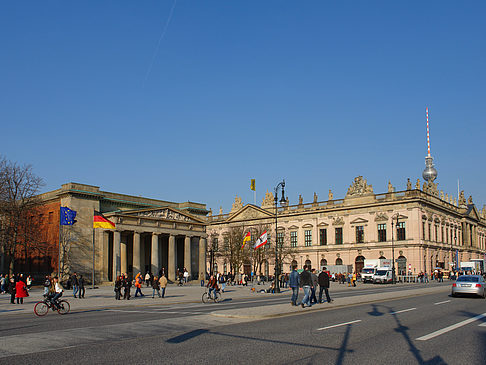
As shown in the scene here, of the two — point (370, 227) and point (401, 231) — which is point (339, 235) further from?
point (401, 231)

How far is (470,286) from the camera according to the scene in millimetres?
31750

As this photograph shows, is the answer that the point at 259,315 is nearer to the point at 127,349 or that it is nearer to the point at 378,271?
the point at 127,349

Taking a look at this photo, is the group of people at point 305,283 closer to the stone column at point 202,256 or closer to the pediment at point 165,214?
the pediment at point 165,214

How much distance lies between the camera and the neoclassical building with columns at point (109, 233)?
64500 mm

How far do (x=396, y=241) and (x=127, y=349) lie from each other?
80.9 m

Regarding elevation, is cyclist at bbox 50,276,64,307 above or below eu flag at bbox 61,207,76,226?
below

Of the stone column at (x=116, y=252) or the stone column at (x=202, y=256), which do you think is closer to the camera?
the stone column at (x=116, y=252)

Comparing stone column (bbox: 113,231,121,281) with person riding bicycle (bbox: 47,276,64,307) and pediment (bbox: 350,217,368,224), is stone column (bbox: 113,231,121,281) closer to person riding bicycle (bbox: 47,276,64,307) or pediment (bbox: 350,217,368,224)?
person riding bicycle (bbox: 47,276,64,307)

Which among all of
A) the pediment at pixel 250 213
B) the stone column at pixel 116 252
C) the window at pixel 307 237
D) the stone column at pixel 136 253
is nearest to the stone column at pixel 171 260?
the stone column at pixel 136 253

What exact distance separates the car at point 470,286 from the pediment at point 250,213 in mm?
72634

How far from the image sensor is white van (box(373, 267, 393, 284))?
72125mm

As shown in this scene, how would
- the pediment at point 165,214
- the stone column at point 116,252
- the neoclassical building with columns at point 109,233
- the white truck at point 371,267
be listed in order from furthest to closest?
the white truck at point 371,267, the pediment at point 165,214, the neoclassical building with columns at point 109,233, the stone column at point 116,252

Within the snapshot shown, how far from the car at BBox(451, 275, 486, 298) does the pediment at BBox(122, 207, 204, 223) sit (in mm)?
44925

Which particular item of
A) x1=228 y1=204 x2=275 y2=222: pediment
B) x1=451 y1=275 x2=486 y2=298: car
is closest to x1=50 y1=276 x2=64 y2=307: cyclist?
x1=451 y1=275 x2=486 y2=298: car
